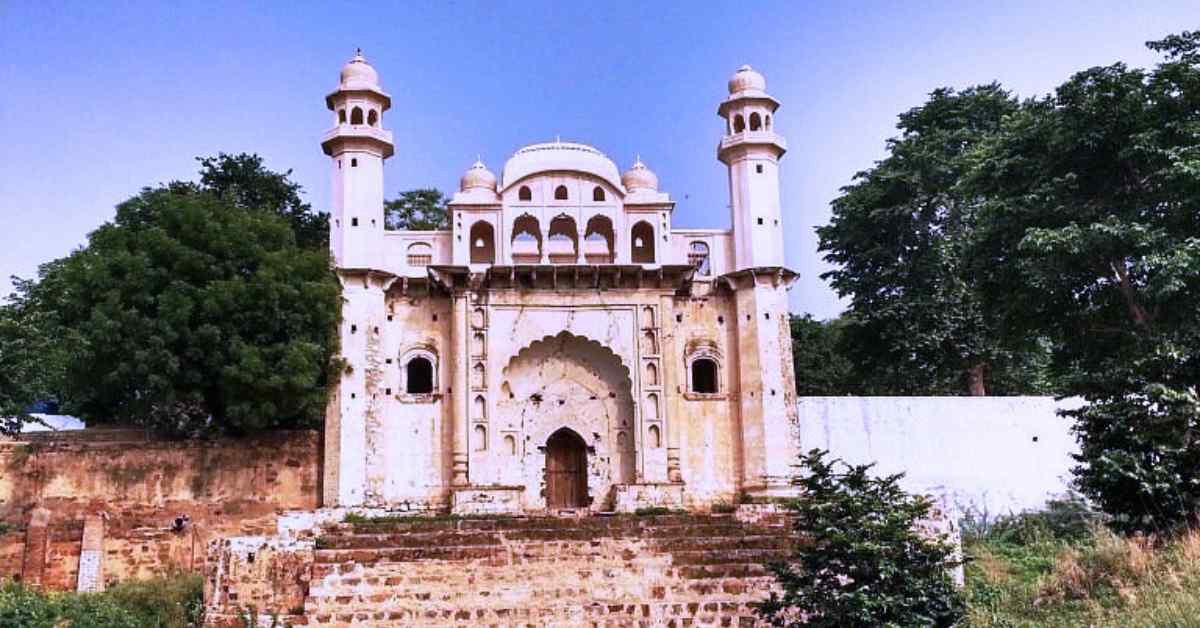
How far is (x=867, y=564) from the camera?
1184 centimetres

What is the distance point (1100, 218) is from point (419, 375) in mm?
12660

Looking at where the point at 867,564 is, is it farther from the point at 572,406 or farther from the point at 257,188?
the point at 257,188

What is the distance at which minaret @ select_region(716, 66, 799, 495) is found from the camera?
21.8 m

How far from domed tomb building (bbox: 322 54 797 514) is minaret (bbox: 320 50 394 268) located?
34 mm


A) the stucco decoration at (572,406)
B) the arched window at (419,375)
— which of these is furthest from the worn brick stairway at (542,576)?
the arched window at (419,375)

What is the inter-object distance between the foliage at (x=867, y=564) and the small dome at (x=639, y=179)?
12298mm

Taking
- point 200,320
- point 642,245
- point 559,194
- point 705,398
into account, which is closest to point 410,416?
point 200,320

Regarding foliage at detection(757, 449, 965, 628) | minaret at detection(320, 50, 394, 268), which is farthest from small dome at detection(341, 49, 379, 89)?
foliage at detection(757, 449, 965, 628)

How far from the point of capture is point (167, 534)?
19.5 meters

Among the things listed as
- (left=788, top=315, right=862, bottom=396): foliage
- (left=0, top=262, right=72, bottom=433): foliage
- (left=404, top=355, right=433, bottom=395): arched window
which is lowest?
(left=0, top=262, right=72, bottom=433): foliage

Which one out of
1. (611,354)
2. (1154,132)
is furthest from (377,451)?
(1154,132)

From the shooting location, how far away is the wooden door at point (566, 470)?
891 inches

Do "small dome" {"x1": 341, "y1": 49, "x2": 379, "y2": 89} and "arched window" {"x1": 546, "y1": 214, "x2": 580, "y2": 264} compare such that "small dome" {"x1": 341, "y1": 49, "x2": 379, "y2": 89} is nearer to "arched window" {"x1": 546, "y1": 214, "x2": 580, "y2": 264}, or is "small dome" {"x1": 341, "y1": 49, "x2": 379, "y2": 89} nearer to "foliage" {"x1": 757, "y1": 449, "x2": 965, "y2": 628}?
"arched window" {"x1": 546, "y1": 214, "x2": 580, "y2": 264}

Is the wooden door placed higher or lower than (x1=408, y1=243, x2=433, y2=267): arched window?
lower
